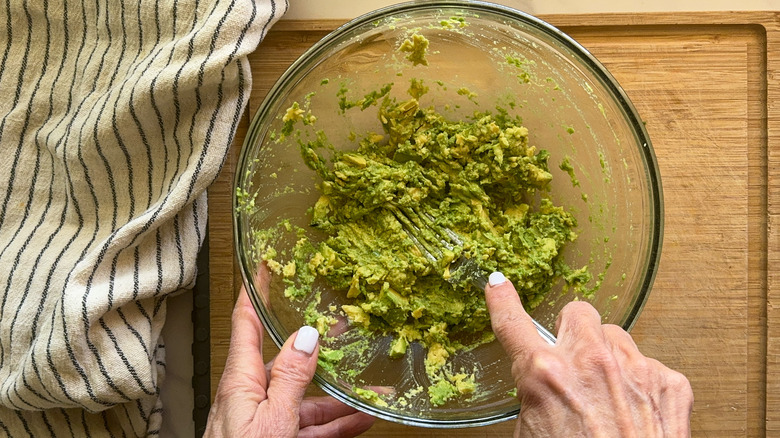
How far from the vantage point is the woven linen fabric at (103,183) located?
4.24 ft

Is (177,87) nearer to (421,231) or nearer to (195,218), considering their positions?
(195,218)

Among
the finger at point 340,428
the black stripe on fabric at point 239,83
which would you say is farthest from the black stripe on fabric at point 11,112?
the finger at point 340,428

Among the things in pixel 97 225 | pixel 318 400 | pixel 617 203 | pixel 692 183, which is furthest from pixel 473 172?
pixel 97 225

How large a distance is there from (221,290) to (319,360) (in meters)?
0.30

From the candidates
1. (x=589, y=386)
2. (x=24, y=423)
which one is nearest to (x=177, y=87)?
(x=24, y=423)

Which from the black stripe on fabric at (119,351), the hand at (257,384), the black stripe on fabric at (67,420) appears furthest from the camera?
the black stripe on fabric at (67,420)

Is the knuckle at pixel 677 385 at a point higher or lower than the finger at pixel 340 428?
higher

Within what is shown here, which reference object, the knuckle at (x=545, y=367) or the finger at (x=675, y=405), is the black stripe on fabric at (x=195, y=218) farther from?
the finger at (x=675, y=405)

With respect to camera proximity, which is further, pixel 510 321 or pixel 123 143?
pixel 123 143

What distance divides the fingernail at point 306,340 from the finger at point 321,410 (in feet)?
0.82

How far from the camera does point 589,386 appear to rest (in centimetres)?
111

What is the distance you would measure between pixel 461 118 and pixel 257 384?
737mm

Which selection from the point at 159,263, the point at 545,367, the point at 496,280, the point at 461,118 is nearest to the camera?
the point at 545,367

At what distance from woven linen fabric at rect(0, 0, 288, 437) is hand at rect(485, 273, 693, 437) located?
745mm
